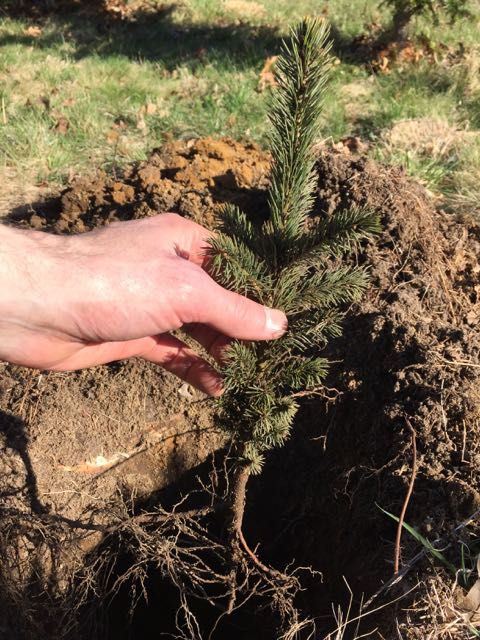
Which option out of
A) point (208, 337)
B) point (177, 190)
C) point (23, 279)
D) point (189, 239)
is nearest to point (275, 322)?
point (189, 239)

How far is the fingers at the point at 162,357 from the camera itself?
2.34 m

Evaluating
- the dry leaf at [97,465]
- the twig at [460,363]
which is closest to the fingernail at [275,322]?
the twig at [460,363]

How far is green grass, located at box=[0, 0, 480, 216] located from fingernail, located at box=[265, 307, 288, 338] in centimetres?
255

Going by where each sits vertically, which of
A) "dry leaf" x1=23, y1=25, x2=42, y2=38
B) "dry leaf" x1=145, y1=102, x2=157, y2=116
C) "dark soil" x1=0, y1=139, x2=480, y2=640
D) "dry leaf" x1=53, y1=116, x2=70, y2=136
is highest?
"dry leaf" x1=23, y1=25, x2=42, y2=38

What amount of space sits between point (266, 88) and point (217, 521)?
402 centimetres

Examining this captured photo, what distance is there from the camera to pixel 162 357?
2.52 metres

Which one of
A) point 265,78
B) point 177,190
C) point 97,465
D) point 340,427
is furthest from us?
point 265,78

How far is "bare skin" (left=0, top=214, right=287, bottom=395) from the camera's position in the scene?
1.87 metres

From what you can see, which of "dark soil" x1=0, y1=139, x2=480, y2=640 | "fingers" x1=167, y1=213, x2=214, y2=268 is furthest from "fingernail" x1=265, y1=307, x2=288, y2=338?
"dark soil" x1=0, y1=139, x2=480, y2=640

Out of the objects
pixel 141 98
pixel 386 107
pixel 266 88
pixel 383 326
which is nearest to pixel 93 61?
pixel 141 98

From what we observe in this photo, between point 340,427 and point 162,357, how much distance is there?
2.76 feet

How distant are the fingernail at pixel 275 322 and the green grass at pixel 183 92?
255cm

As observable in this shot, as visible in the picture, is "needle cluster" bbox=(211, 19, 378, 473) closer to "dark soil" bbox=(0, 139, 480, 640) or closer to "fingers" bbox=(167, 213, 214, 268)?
"fingers" bbox=(167, 213, 214, 268)

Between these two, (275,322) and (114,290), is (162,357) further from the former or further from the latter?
(275,322)
